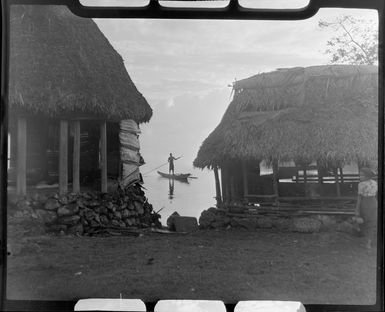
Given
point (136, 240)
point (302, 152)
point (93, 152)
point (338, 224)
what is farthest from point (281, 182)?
point (93, 152)

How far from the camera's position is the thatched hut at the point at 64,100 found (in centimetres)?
572

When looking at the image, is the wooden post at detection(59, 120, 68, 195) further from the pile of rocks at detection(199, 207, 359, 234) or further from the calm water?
the pile of rocks at detection(199, 207, 359, 234)

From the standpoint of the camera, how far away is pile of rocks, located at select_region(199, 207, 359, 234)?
7762mm

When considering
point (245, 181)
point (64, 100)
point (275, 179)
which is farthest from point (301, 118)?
point (64, 100)

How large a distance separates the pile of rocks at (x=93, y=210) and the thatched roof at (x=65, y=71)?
3.93 ft

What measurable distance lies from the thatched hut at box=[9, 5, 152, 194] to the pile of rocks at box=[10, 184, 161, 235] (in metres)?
0.24

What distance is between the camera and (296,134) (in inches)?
318

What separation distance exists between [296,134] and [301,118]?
435mm

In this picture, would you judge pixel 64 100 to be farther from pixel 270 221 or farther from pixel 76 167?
pixel 270 221

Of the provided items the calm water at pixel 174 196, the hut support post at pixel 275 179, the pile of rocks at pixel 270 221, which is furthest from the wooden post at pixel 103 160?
the hut support post at pixel 275 179

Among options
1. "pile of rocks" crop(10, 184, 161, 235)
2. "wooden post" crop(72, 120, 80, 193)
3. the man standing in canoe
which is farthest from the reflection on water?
"wooden post" crop(72, 120, 80, 193)

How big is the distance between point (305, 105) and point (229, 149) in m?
1.87

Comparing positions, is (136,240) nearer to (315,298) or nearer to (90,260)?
(90,260)

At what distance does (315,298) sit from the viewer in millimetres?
4738
